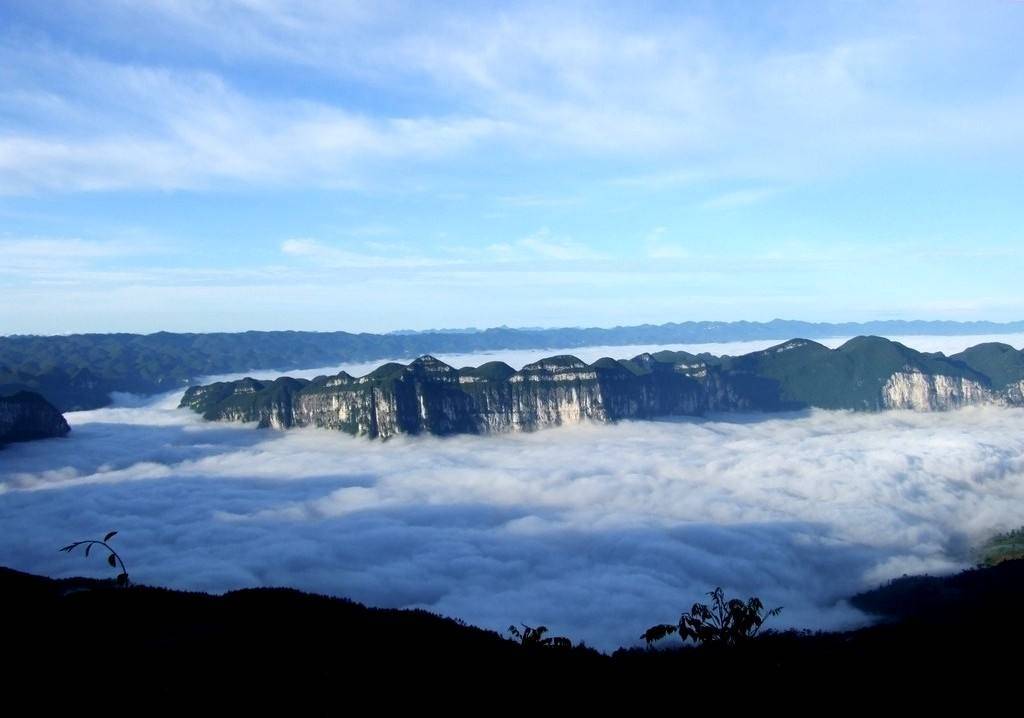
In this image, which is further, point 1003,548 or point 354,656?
point 1003,548

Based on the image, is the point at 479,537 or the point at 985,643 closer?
the point at 985,643

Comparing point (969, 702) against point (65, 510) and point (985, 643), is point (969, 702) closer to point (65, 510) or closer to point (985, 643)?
point (985, 643)

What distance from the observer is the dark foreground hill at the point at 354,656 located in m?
52.7

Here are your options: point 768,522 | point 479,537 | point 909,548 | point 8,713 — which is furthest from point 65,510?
point 909,548

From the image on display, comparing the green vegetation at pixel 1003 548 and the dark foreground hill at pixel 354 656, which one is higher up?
the dark foreground hill at pixel 354 656

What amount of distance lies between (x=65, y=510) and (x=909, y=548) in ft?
655

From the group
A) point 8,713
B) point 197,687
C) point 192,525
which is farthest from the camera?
point 192,525

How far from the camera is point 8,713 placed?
45.8m

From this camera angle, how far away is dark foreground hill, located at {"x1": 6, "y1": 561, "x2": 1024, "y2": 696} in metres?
52.7

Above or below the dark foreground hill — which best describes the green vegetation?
below

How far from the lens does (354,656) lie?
59188 mm

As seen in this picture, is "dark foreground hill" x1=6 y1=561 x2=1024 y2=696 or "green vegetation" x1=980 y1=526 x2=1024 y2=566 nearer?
"dark foreground hill" x1=6 y1=561 x2=1024 y2=696

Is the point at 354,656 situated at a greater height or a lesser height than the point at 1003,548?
greater

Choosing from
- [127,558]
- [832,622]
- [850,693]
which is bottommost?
[832,622]
